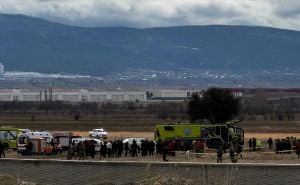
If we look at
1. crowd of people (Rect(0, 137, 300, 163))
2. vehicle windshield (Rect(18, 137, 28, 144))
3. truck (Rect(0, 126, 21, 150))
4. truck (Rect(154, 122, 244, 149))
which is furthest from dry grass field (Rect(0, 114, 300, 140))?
crowd of people (Rect(0, 137, 300, 163))

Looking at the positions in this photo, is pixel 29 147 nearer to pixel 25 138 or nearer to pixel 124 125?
pixel 25 138

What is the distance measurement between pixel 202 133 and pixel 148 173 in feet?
90.4

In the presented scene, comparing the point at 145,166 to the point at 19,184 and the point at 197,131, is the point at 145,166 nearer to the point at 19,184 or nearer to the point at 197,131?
the point at 19,184

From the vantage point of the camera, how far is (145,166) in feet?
68.7

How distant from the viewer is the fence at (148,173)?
2009 cm

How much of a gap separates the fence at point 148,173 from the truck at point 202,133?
2539 cm

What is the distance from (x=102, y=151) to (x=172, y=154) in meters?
3.56

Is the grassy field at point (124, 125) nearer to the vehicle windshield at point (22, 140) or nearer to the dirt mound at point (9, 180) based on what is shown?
the vehicle windshield at point (22, 140)

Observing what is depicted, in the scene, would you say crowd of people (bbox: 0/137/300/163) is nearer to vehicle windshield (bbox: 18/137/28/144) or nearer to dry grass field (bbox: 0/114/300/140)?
vehicle windshield (bbox: 18/137/28/144)

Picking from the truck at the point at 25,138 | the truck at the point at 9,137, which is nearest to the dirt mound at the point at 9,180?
the truck at the point at 25,138

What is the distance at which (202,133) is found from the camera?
4816cm

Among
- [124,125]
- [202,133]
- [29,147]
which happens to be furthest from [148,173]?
[124,125]

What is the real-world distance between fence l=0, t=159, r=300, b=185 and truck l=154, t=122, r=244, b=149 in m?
25.4

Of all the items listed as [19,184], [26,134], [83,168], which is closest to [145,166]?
[83,168]
